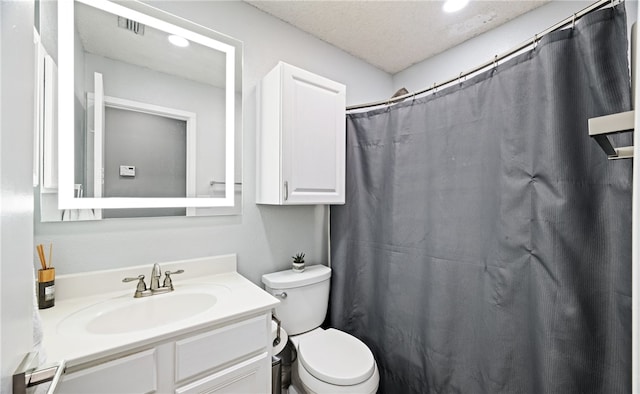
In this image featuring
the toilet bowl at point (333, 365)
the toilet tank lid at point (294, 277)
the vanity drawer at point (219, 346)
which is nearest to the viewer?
the vanity drawer at point (219, 346)

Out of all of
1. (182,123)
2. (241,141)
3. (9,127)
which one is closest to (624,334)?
(9,127)

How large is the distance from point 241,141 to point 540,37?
143 centimetres

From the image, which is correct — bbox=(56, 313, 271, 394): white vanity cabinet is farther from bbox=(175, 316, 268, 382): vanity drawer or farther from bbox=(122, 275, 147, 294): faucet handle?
bbox=(122, 275, 147, 294): faucet handle

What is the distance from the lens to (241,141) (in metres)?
1.59

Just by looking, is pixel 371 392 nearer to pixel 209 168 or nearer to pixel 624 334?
pixel 624 334

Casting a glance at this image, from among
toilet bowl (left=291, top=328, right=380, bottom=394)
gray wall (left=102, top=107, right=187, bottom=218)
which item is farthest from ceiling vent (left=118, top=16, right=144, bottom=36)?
toilet bowl (left=291, top=328, right=380, bottom=394)

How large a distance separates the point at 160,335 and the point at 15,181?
66 centimetres

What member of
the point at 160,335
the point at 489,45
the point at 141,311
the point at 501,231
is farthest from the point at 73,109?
the point at 489,45

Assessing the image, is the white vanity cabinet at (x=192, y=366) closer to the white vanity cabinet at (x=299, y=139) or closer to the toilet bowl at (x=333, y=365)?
the toilet bowl at (x=333, y=365)

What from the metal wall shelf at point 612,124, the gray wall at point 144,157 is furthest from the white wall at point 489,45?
the gray wall at point 144,157

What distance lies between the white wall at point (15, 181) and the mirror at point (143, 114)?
81cm

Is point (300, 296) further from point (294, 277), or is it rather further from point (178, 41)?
point (178, 41)

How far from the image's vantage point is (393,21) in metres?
1.76

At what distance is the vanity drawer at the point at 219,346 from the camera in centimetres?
94
